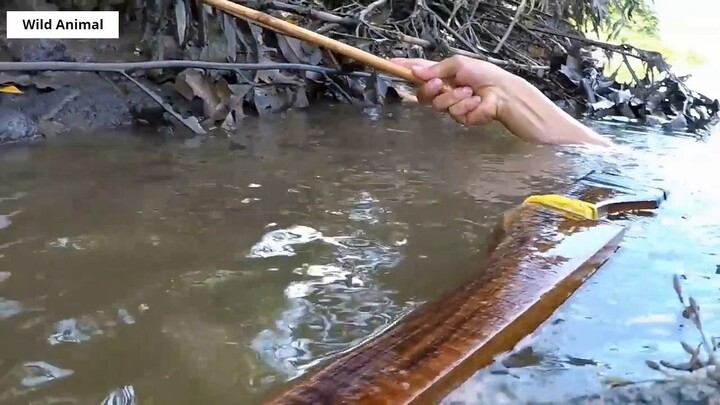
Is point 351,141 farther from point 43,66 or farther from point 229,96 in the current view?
point 43,66

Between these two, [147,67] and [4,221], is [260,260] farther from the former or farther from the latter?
[147,67]

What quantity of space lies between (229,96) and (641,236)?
198 cm

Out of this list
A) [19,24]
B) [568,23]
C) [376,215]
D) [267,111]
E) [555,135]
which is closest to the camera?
[376,215]

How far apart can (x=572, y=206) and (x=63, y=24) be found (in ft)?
7.70

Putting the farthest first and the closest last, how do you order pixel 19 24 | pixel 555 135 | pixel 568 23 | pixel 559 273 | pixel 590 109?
pixel 568 23 → pixel 590 109 → pixel 19 24 → pixel 555 135 → pixel 559 273

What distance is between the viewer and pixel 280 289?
156cm

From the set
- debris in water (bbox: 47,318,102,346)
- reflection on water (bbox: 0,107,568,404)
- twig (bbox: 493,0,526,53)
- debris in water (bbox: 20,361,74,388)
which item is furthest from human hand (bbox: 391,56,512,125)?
twig (bbox: 493,0,526,53)

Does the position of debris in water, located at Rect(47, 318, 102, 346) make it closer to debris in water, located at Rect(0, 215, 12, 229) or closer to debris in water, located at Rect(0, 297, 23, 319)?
debris in water, located at Rect(0, 297, 23, 319)

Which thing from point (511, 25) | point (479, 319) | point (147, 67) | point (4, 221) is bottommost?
point (4, 221)

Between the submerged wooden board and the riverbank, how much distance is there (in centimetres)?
168

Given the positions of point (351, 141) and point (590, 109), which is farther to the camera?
point (590, 109)

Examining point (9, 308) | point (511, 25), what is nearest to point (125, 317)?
point (9, 308)

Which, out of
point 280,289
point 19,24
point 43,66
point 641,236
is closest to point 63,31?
point 19,24

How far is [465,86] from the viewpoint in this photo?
274 centimetres
